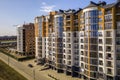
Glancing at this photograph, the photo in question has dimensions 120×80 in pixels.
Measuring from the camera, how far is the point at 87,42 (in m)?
76.6

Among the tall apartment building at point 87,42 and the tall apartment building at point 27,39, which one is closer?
the tall apartment building at point 87,42

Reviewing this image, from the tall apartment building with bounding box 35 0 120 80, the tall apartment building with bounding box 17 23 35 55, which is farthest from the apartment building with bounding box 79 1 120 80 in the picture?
the tall apartment building with bounding box 17 23 35 55

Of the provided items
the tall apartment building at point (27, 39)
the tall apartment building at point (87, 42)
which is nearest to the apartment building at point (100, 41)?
the tall apartment building at point (87, 42)

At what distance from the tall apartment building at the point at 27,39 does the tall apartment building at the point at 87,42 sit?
4477 centimetres

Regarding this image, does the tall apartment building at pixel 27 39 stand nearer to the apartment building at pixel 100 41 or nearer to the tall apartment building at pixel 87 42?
the tall apartment building at pixel 87 42

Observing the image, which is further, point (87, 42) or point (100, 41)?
point (87, 42)

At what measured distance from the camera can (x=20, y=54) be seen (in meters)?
151

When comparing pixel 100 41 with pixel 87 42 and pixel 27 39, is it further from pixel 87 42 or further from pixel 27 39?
pixel 27 39

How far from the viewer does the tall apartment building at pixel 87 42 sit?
6806 centimetres

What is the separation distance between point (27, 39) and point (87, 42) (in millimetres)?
78936

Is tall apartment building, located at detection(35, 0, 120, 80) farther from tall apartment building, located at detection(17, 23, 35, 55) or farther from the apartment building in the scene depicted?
tall apartment building, located at detection(17, 23, 35, 55)

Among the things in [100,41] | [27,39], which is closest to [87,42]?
[100,41]

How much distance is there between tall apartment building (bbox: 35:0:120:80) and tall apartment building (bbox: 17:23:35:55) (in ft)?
147

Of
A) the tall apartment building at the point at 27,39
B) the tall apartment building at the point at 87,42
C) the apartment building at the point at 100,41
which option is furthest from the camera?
the tall apartment building at the point at 27,39
